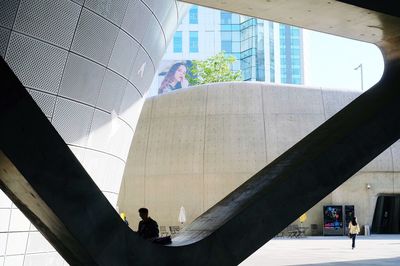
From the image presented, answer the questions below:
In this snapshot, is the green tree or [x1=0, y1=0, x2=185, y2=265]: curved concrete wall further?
the green tree

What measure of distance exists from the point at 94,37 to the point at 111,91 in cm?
145

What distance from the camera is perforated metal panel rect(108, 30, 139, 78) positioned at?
41.7ft

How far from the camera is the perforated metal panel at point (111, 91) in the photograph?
41.6ft

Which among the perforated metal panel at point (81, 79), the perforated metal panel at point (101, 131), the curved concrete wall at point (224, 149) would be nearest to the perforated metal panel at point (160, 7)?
the perforated metal panel at point (81, 79)

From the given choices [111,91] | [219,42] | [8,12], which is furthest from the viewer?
[219,42]

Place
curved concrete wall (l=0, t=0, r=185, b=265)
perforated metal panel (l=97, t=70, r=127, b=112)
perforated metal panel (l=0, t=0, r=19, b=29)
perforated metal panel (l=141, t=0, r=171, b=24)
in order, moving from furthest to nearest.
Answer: perforated metal panel (l=141, t=0, r=171, b=24) → perforated metal panel (l=97, t=70, r=127, b=112) → curved concrete wall (l=0, t=0, r=185, b=265) → perforated metal panel (l=0, t=0, r=19, b=29)

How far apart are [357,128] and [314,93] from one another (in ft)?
128

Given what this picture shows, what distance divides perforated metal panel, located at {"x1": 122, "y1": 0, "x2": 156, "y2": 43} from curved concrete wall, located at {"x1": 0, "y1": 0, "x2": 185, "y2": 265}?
22mm

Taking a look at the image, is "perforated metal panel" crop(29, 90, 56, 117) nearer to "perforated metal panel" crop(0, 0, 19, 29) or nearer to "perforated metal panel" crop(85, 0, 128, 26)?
"perforated metal panel" crop(0, 0, 19, 29)

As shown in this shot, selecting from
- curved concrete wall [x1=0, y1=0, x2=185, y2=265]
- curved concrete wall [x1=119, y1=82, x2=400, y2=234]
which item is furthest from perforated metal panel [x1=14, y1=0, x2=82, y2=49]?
curved concrete wall [x1=119, y1=82, x2=400, y2=234]

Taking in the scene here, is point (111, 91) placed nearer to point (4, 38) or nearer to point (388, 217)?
point (4, 38)

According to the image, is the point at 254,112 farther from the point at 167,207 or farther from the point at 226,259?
the point at 226,259

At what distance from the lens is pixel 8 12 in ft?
33.1

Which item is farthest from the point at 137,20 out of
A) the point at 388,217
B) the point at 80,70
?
the point at 388,217
